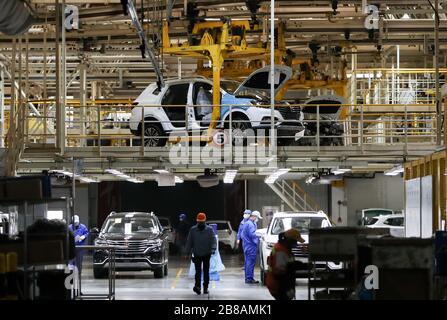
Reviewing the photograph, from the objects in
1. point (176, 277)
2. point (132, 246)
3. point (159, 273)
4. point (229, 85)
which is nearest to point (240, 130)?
point (229, 85)

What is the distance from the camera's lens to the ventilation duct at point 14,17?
57.5 ft

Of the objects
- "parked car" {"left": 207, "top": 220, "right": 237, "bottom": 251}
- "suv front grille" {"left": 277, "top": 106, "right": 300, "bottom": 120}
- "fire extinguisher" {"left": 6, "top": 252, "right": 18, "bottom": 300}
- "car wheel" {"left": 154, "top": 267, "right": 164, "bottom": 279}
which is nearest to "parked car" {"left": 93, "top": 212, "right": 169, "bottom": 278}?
"car wheel" {"left": 154, "top": 267, "right": 164, "bottom": 279}

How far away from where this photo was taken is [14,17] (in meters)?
18.2

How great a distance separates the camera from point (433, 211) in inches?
765

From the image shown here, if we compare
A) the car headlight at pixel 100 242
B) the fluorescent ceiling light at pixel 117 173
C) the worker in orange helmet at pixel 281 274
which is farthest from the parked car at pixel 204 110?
the worker in orange helmet at pixel 281 274

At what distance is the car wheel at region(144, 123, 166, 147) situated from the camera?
88.9 ft

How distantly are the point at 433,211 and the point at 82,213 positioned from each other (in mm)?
28504

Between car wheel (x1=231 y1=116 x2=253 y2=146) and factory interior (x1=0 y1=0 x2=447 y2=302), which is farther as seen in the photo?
car wheel (x1=231 y1=116 x2=253 y2=146)

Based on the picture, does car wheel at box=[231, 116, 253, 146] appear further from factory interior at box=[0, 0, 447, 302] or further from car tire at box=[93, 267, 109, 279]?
car tire at box=[93, 267, 109, 279]

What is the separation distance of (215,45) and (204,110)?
2220mm

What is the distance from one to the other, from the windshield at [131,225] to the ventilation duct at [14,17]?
35.6ft

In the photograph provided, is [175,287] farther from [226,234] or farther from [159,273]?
[226,234]

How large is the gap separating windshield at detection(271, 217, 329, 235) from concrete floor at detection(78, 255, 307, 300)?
139 cm

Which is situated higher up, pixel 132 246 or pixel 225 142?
pixel 225 142
